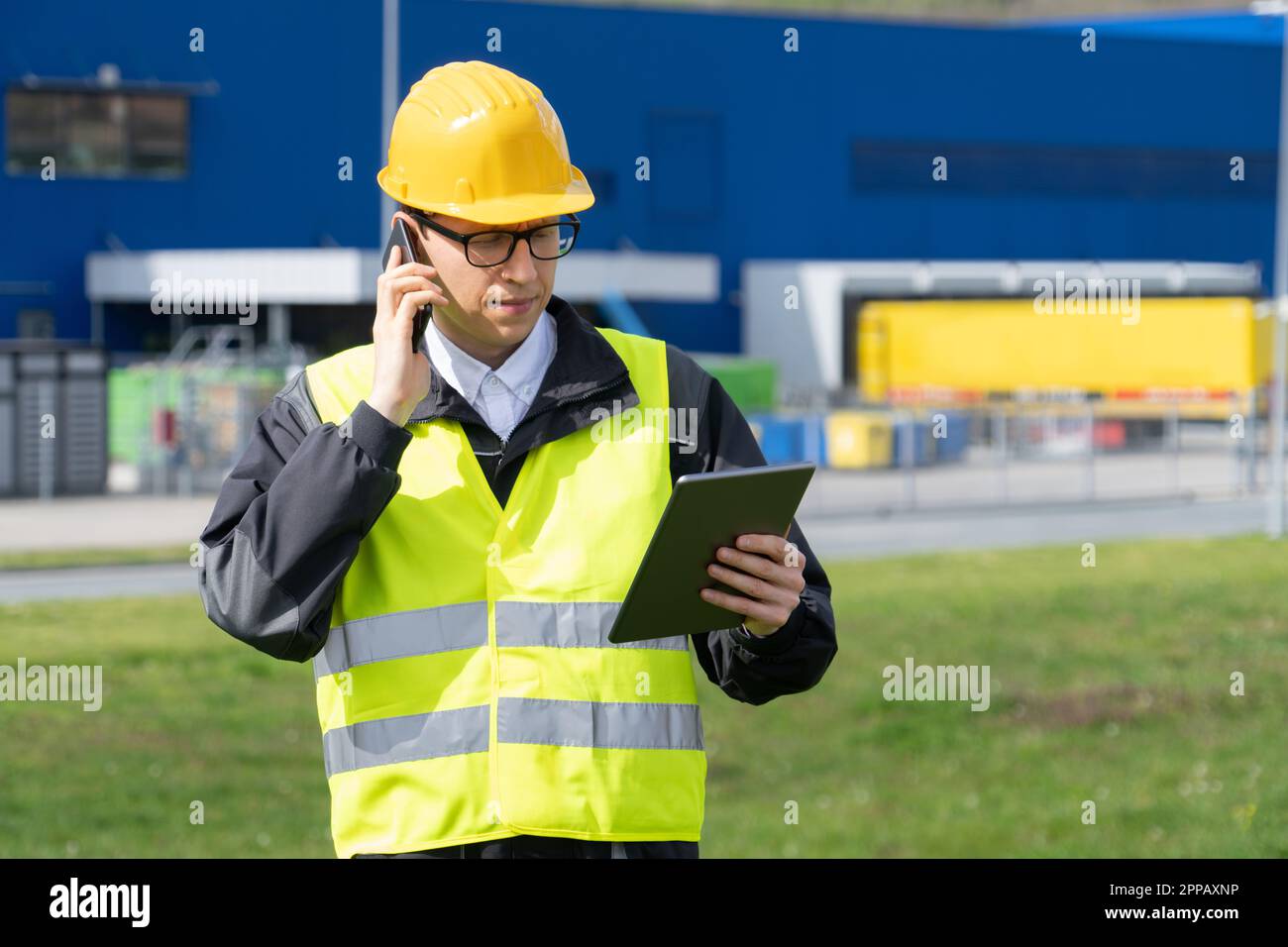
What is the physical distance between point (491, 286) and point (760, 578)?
0.72 meters

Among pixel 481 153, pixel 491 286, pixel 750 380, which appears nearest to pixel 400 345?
pixel 491 286

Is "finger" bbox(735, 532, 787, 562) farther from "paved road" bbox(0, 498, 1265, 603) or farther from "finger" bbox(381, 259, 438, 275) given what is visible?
"paved road" bbox(0, 498, 1265, 603)

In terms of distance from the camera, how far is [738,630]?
3.67 meters

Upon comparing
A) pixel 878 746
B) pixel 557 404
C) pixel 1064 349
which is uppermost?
pixel 1064 349

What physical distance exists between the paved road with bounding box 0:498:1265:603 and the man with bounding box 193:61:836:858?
51.4 ft

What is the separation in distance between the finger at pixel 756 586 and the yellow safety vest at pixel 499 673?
180 mm

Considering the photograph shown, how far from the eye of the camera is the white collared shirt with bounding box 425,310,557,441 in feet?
12.3

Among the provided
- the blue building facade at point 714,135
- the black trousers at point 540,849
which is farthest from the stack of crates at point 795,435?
the black trousers at point 540,849

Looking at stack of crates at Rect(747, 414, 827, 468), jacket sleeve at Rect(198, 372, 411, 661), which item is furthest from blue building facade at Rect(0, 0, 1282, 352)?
→ jacket sleeve at Rect(198, 372, 411, 661)

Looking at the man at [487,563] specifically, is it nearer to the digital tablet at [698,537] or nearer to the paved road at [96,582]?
the digital tablet at [698,537]

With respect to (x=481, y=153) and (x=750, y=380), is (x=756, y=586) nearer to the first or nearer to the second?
(x=481, y=153)
